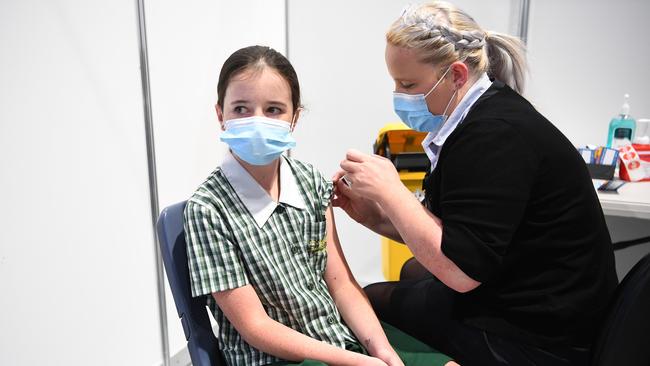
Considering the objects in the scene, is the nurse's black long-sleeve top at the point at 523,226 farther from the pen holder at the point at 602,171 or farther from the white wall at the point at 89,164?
the white wall at the point at 89,164

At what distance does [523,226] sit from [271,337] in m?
0.59

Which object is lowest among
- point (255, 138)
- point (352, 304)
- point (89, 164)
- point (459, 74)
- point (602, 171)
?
point (352, 304)

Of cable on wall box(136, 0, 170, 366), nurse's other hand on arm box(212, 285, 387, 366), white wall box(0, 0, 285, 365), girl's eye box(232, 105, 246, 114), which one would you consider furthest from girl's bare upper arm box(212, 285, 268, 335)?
cable on wall box(136, 0, 170, 366)

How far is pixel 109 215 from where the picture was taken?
1637 millimetres

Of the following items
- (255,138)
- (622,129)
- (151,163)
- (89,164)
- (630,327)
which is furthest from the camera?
(622,129)

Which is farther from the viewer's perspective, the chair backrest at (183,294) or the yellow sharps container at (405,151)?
the yellow sharps container at (405,151)

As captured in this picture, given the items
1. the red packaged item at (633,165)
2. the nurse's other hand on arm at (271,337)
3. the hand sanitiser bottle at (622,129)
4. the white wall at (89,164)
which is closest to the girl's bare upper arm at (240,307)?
the nurse's other hand on arm at (271,337)

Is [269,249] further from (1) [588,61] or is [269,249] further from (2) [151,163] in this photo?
(1) [588,61]

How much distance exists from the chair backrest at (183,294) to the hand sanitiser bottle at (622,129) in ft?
6.70

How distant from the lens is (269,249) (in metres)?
1.11

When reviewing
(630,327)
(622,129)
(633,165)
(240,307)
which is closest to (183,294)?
(240,307)

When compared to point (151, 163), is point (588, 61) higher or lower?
higher

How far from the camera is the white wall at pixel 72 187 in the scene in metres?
1.32

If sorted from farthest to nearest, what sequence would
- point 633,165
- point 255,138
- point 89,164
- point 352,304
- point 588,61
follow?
point 588,61 → point 633,165 → point 89,164 → point 352,304 → point 255,138
